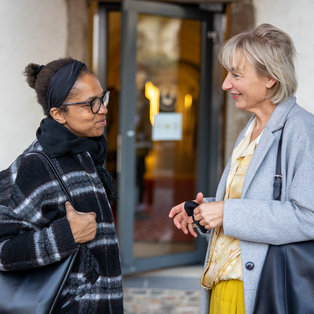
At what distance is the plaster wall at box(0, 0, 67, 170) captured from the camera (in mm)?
3949

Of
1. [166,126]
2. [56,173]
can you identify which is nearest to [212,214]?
[56,173]

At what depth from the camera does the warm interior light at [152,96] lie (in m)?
5.38

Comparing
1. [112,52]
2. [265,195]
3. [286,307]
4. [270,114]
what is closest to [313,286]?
[286,307]

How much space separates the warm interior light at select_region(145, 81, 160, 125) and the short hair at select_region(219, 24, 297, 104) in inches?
135

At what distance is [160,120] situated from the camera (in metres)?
5.33

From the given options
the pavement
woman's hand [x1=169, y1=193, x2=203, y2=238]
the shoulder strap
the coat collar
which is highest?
the coat collar

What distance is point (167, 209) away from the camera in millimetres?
6047

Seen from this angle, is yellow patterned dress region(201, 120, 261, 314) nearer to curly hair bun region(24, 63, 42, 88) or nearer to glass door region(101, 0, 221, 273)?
curly hair bun region(24, 63, 42, 88)

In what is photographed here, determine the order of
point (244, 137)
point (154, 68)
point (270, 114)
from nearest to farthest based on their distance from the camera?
point (270, 114) → point (244, 137) → point (154, 68)

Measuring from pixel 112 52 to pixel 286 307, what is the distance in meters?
5.09

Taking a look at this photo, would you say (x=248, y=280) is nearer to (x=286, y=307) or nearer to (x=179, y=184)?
(x=286, y=307)

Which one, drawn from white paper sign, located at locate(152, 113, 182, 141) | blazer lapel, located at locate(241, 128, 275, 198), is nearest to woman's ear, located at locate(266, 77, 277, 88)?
blazer lapel, located at locate(241, 128, 275, 198)

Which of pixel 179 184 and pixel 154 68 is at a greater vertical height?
pixel 154 68

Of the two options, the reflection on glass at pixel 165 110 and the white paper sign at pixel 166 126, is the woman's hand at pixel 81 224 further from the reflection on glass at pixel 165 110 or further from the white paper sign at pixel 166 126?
the white paper sign at pixel 166 126
